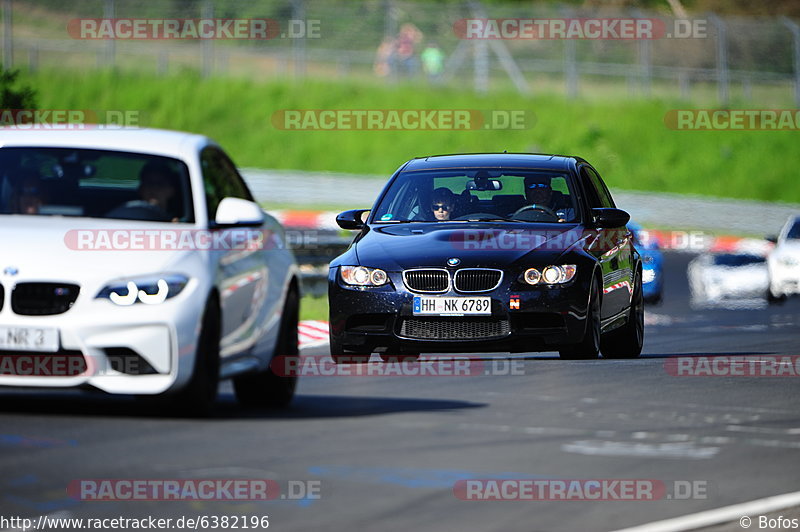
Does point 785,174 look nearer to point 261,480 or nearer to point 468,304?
point 468,304

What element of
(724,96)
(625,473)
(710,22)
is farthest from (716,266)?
(625,473)

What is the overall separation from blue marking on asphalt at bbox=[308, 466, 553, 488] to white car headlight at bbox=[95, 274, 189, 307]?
125cm

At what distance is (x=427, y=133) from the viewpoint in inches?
2068

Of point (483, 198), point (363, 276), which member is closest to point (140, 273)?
point (363, 276)

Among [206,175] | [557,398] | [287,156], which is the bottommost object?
[287,156]

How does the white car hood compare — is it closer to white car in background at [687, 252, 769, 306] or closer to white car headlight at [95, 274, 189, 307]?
white car headlight at [95, 274, 189, 307]

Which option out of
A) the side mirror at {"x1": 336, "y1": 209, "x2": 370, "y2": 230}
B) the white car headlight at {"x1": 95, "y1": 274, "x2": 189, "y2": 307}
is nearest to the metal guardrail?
the side mirror at {"x1": 336, "y1": 209, "x2": 370, "y2": 230}

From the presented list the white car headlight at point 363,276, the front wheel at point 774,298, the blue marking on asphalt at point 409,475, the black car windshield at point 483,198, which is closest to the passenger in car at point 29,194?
the blue marking on asphalt at point 409,475

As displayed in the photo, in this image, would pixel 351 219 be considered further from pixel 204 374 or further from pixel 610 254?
pixel 204 374

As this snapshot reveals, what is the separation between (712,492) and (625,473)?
49 cm

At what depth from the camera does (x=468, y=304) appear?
41.4 feet

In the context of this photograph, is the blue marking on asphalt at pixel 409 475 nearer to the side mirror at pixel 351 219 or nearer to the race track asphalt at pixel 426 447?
the race track asphalt at pixel 426 447

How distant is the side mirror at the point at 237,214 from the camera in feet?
32.0

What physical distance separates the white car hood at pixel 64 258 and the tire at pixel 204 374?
358 millimetres
